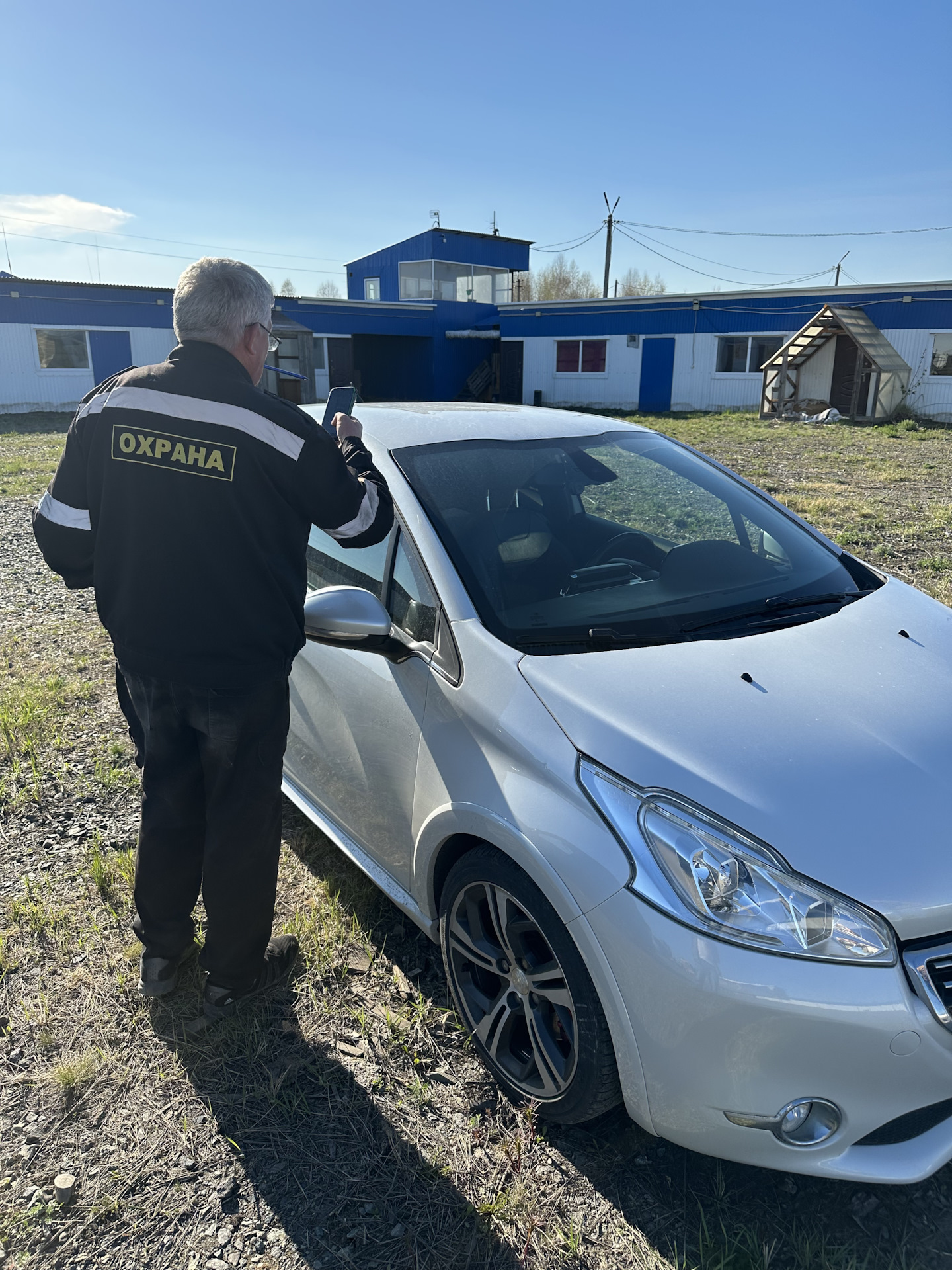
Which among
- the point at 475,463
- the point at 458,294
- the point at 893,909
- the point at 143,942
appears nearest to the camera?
the point at 893,909

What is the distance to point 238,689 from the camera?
2211mm

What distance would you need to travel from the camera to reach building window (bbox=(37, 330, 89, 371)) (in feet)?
82.4

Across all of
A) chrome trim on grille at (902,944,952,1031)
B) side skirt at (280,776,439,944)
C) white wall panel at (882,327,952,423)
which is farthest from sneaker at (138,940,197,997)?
white wall panel at (882,327,952,423)

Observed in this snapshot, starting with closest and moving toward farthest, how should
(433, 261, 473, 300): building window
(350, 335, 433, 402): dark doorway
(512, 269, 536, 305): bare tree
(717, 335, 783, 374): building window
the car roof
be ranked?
1. the car roof
2. (717, 335, 783, 374): building window
3. (350, 335, 433, 402): dark doorway
4. (433, 261, 473, 300): building window
5. (512, 269, 536, 305): bare tree

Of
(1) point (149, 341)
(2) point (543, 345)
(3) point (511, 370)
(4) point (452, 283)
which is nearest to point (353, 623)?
(1) point (149, 341)

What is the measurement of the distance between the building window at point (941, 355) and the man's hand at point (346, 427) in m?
24.6

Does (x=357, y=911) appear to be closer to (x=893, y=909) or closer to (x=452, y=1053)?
(x=452, y=1053)

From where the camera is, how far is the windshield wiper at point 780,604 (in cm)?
239

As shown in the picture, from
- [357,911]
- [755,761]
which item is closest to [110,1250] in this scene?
[357,911]

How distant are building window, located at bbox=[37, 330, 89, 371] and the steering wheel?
26.8 m

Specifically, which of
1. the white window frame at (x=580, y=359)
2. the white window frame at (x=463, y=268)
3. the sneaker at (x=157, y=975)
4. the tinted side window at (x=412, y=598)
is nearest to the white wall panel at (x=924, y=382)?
the white window frame at (x=580, y=359)

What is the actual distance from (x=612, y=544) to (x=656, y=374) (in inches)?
1045

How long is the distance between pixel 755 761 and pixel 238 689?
50.1 inches

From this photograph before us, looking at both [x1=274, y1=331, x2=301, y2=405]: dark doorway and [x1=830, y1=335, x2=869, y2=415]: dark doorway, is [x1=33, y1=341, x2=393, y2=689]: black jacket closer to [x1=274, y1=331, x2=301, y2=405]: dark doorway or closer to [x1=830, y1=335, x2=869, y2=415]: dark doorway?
[x1=830, y1=335, x2=869, y2=415]: dark doorway
